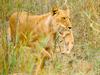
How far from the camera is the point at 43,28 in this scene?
3.98m

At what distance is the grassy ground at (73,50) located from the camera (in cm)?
220

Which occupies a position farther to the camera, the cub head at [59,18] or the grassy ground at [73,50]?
the cub head at [59,18]

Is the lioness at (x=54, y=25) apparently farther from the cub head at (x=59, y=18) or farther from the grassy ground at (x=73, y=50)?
the grassy ground at (x=73, y=50)

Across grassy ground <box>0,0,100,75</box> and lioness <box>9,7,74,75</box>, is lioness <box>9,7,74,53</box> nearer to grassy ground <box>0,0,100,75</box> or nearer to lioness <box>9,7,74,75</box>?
lioness <box>9,7,74,75</box>

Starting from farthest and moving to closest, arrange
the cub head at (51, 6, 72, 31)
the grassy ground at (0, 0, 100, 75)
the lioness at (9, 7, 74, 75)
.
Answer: the cub head at (51, 6, 72, 31)
the lioness at (9, 7, 74, 75)
the grassy ground at (0, 0, 100, 75)

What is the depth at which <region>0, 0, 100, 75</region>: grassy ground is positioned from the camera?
220 centimetres

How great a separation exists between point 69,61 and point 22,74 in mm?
1395

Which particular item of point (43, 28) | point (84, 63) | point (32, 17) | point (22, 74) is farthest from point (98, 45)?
point (22, 74)

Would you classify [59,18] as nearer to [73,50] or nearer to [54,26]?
[54,26]

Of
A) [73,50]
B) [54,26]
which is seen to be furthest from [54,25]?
[73,50]

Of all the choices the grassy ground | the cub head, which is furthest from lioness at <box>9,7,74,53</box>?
the grassy ground

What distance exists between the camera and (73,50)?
159 inches

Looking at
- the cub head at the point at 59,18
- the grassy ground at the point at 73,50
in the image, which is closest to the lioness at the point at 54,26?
the cub head at the point at 59,18

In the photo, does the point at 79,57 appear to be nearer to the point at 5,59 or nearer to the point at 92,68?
the point at 92,68
